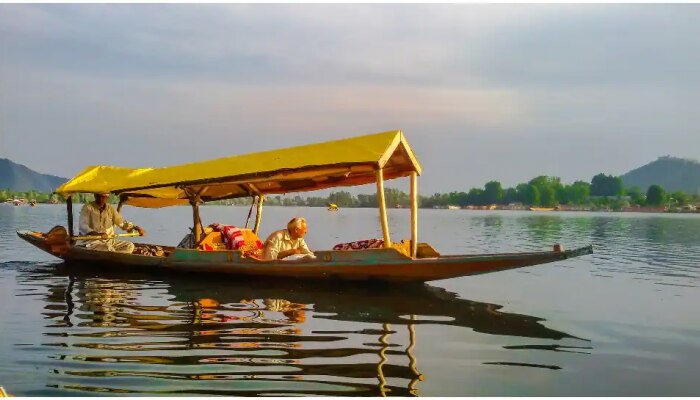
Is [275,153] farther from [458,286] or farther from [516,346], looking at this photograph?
[516,346]

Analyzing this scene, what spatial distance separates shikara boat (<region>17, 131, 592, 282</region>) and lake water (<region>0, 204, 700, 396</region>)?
421mm

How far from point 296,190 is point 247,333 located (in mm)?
7115

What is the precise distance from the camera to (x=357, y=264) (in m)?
11.2

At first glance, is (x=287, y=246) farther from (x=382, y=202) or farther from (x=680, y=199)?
(x=680, y=199)

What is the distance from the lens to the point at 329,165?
11141 mm

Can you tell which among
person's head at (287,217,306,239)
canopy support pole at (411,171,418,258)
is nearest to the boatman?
person's head at (287,217,306,239)

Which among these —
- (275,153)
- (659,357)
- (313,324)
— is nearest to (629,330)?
(659,357)

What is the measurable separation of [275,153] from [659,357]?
7406mm

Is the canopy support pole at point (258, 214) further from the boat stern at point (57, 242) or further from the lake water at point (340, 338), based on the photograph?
the boat stern at point (57, 242)

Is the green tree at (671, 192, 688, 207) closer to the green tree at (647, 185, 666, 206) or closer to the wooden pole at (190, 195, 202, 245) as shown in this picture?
the green tree at (647, 185, 666, 206)

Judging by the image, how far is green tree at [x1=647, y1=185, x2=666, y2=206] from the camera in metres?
130

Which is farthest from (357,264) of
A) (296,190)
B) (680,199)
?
(680,199)

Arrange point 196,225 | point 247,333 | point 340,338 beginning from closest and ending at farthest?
point 340,338, point 247,333, point 196,225

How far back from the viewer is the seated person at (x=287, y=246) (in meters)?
11.8
